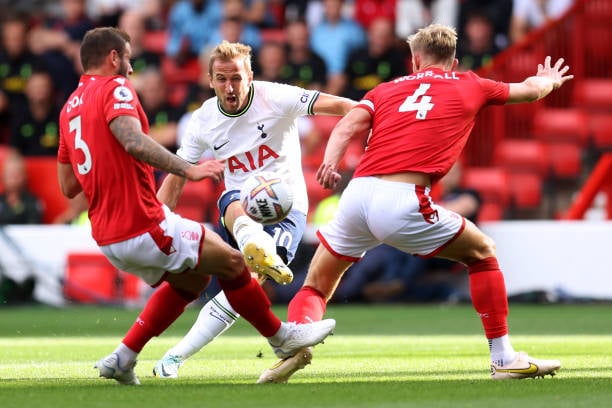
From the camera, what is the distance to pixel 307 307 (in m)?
7.54

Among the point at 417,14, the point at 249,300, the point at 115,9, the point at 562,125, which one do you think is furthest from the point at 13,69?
the point at 249,300

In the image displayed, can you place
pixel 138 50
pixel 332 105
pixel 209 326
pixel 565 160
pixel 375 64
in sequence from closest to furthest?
1. pixel 209 326
2. pixel 332 105
3. pixel 565 160
4. pixel 375 64
5. pixel 138 50

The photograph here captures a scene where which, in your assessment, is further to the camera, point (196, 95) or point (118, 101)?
point (196, 95)

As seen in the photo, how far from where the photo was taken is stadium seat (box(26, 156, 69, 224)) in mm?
16984

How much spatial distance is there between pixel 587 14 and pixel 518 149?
1.95 m

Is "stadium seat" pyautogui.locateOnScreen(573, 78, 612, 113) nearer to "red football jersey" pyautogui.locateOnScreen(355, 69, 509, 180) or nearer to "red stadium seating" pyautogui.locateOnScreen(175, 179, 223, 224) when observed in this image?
"red stadium seating" pyautogui.locateOnScreen(175, 179, 223, 224)

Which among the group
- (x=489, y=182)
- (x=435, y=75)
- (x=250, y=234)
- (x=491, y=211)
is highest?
(x=435, y=75)

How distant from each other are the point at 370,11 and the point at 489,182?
3.74 metres

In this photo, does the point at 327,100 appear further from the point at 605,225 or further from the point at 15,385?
the point at 605,225

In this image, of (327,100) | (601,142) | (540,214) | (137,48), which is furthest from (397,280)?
(327,100)

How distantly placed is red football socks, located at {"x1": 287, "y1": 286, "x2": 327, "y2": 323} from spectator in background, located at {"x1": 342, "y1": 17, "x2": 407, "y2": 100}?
9.22m

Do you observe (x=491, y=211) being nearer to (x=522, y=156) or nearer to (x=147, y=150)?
(x=522, y=156)

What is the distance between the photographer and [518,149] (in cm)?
1628

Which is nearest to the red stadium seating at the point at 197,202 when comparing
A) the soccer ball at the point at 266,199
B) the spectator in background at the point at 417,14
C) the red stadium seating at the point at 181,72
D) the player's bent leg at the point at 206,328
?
the red stadium seating at the point at 181,72
